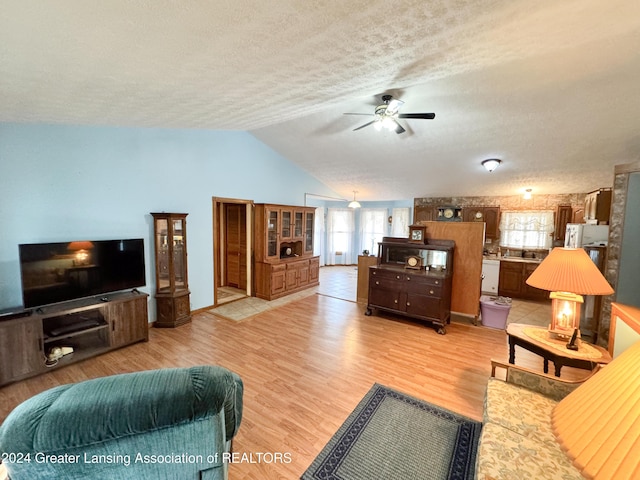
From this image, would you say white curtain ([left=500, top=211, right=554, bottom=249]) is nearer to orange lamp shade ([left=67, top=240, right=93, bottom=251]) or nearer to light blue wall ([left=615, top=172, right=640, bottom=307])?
light blue wall ([left=615, top=172, right=640, bottom=307])

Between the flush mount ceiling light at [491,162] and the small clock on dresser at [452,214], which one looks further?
the small clock on dresser at [452,214]

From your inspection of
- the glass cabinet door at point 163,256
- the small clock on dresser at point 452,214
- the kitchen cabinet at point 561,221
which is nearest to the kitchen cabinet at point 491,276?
the small clock on dresser at point 452,214

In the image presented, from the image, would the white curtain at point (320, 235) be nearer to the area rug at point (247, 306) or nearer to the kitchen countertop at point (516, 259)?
the area rug at point (247, 306)

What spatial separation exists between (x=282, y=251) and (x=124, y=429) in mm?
5315

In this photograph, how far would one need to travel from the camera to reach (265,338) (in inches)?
146

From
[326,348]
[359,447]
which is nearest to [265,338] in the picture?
[326,348]

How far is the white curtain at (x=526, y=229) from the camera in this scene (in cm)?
595

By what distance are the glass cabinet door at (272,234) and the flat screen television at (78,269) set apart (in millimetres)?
2377

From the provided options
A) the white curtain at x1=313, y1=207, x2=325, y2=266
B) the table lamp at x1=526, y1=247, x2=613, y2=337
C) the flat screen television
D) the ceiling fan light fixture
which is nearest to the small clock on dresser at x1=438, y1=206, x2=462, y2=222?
the white curtain at x1=313, y1=207, x2=325, y2=266

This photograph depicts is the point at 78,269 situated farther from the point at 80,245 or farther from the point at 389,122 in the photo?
the point at 389,122

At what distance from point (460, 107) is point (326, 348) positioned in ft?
11.7

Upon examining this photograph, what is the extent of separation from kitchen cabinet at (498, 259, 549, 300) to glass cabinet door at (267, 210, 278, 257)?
16.3 feet

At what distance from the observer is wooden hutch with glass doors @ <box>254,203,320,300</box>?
5445mm

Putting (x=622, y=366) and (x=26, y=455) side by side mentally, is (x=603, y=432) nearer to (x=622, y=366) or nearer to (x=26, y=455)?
(x=622, y=366)
